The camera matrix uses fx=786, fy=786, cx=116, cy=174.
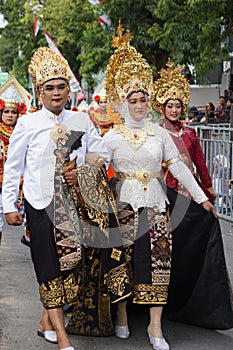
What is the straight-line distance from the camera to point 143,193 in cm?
543

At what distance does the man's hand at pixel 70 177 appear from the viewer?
16.8ft

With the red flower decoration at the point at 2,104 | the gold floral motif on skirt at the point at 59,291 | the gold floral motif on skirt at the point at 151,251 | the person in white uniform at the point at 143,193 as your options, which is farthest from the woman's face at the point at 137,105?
the red flower decoration at the point at 2,104

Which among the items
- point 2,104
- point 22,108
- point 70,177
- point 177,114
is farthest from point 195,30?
point 70,177

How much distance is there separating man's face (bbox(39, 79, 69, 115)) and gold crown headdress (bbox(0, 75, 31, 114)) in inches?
129

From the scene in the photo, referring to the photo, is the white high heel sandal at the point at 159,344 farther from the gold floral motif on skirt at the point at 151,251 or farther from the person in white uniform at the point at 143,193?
the gold floral motif on skirt at the point at 151,251

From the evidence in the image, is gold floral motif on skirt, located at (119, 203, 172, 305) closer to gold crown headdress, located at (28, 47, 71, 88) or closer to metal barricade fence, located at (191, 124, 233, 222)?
gold crown headdress, located at (28, 47, 71, 88)

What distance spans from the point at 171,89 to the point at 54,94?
1915mm

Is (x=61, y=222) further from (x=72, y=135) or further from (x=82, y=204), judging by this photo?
(x=72, y=135)

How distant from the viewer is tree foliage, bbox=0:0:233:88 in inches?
523

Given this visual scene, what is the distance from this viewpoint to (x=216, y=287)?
5.57 metres

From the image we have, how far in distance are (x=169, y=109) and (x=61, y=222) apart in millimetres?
2186

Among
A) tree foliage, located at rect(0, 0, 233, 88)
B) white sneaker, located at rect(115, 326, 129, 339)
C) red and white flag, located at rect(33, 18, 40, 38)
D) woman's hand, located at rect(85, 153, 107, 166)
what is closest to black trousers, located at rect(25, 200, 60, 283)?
woman's hand, located at rect(85, 153, 107, 166)

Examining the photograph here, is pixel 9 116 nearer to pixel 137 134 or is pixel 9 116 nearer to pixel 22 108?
pixel 22 108

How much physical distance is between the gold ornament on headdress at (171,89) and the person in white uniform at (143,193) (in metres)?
1.23
